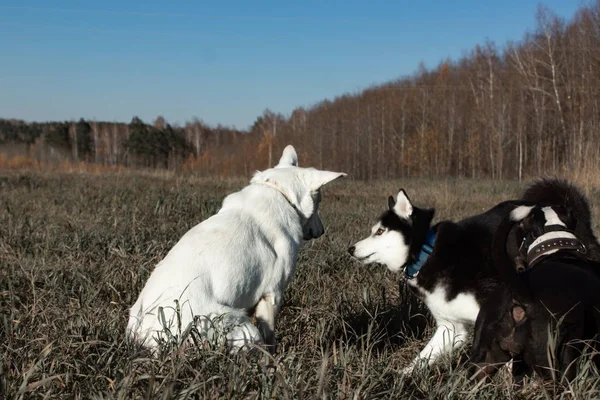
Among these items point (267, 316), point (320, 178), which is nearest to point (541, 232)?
point (320, 178)

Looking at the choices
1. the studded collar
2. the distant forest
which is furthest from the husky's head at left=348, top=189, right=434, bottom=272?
the distant forest

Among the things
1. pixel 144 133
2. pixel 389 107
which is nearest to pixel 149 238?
pixel 389 107

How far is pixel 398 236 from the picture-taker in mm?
4379

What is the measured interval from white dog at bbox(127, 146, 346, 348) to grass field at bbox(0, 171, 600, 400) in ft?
0.68

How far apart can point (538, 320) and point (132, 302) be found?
9.65 feet

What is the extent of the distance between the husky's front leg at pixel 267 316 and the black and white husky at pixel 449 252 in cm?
97

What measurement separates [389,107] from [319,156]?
4650 mm

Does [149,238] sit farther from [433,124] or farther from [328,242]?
[433,124]

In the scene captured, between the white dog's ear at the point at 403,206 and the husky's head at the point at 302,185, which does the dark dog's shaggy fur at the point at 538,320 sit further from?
the white dog's ear at the point at 403,206

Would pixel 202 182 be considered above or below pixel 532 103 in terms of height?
below

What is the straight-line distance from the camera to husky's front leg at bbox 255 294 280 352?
3.36 metres

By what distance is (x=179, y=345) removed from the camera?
8.71 ft

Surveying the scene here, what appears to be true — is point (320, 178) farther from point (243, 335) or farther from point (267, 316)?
point (243, 335)

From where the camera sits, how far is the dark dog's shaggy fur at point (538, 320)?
101 inches
